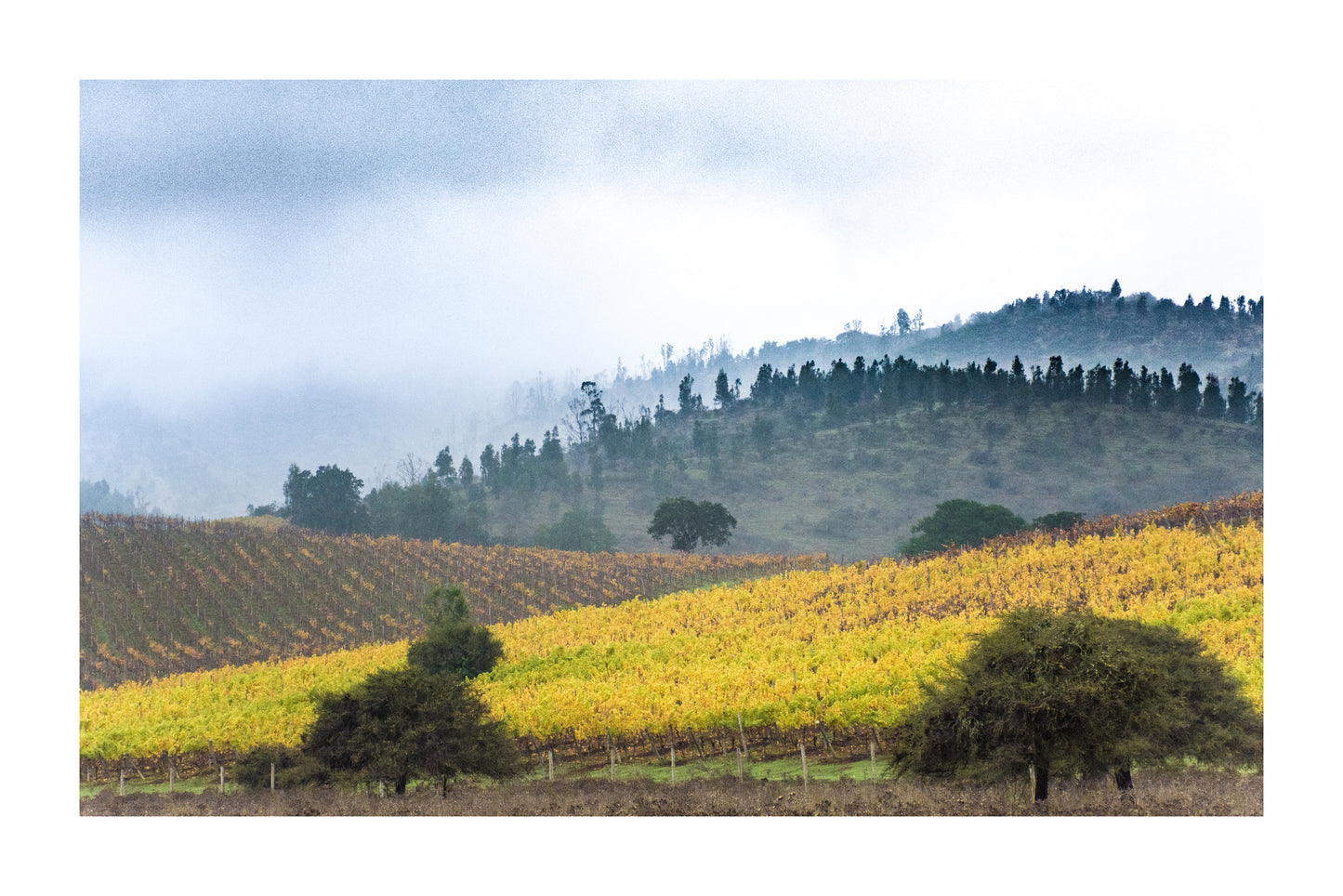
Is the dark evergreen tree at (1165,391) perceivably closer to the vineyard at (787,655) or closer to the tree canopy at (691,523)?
the tree canopy at (691,523)

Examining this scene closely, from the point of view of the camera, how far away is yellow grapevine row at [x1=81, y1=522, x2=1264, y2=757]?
1198 centimetres

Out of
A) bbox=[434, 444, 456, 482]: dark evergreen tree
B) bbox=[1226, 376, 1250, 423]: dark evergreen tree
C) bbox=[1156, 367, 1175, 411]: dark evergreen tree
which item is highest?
bbox=[1156, 367, 1175, 411]: dark evergreen tree

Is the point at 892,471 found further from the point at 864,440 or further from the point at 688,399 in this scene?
the point at 688,399

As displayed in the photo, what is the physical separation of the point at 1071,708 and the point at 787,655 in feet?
16.5

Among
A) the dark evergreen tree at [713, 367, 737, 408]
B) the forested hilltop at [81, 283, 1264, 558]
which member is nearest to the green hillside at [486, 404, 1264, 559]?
the forested hilltop at [81, 283, 1264, 558]

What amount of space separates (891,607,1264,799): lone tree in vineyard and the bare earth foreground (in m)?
0.25

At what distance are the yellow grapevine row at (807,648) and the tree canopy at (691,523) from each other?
19.3 feet

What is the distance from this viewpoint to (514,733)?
39.4 feet

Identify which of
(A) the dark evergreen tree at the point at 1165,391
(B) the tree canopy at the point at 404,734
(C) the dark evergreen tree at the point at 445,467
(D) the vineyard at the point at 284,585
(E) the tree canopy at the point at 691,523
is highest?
(A) the dark evergreen tree at the point at 1165,391

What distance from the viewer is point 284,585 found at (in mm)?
16594

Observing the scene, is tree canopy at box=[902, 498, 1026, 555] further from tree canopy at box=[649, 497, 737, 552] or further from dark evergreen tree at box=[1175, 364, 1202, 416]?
dark evergreen tree at box=[1175, 364, 1202, 416]

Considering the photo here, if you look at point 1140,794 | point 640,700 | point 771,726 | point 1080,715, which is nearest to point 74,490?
point 640,700

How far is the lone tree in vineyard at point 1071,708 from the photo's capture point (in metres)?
9.12

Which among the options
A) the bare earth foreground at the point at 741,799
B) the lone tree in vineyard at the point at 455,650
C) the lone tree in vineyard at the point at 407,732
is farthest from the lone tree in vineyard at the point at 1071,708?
the lone tree in vineyard at the point at 455,650
